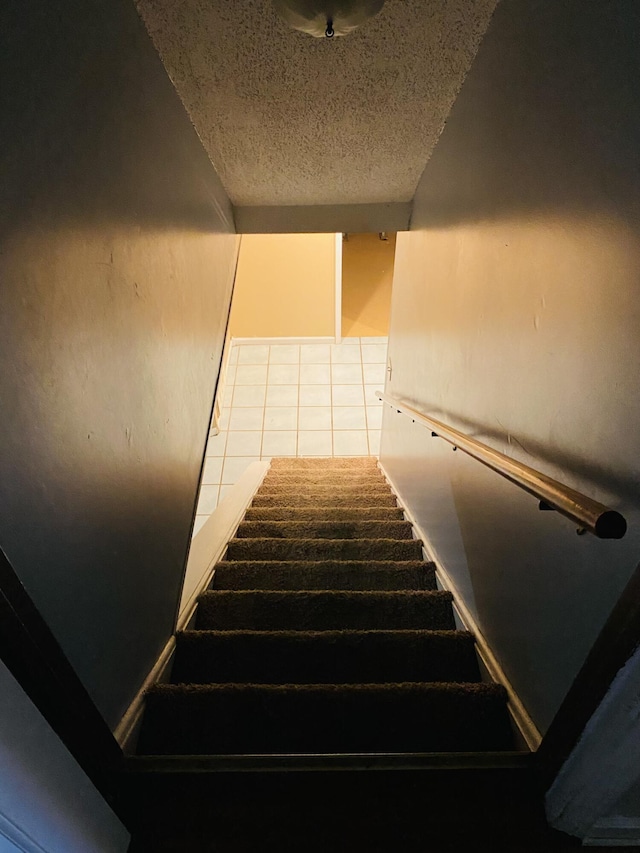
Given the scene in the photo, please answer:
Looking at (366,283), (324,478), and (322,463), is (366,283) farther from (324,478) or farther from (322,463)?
(324,478)

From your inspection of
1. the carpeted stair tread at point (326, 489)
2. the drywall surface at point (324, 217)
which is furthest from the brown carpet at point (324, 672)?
the drywall surface at point (324, 217)

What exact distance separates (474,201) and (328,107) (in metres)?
0.70

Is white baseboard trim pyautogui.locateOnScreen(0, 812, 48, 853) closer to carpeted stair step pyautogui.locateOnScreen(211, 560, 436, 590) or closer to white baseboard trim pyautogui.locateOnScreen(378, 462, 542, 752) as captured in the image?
white baseboard trim pyautogui.locateOnScreen(378, 462, 542, 752)

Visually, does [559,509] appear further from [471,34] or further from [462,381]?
[471,34]

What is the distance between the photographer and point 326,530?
2.54 m

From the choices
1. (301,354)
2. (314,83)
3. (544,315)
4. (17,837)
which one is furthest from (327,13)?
(301,354)

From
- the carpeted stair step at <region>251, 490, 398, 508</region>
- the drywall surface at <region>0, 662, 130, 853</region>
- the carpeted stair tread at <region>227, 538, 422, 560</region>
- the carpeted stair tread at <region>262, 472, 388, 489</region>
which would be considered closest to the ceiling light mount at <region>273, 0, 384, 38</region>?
the drywall surface at <region>0, 662, 130, 853</region>

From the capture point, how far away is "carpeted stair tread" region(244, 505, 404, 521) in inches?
109

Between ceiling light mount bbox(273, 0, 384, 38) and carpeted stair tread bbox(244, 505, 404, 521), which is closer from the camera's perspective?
ceiling light mount bbox(273, 0, 384, 38)

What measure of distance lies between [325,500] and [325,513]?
0.71 ft

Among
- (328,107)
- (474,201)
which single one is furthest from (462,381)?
(328,107)

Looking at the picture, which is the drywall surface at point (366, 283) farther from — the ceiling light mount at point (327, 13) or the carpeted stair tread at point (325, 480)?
the ceiling light mount at point (327, 13)

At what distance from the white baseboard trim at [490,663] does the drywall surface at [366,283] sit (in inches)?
177

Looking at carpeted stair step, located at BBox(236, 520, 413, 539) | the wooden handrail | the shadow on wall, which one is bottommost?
carpeted stair step, located at BBox(236, 520, 413, 539)
